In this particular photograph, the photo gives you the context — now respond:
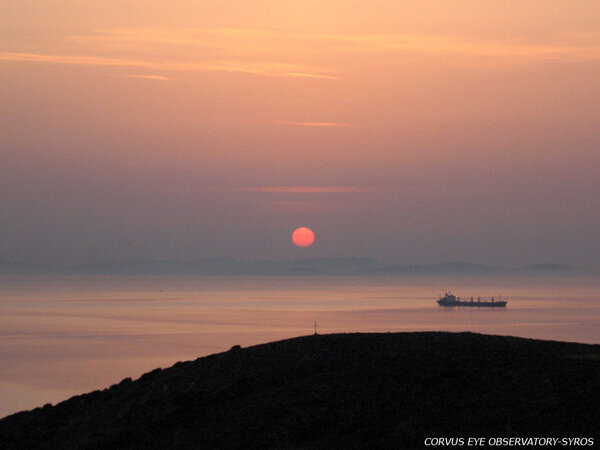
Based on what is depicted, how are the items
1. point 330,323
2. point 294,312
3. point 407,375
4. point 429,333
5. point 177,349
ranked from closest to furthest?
1. point 407,375
2. point 429,333
3. point 177,349
4. point 330,323
5. point 294,312

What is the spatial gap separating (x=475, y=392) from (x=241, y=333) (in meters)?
122

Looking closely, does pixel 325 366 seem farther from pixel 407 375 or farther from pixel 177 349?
pixel 177 349

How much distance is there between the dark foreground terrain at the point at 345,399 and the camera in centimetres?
2214

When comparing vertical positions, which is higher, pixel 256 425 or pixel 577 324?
pixel 577 324

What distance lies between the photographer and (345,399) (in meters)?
24.9

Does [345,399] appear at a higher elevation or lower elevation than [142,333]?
lower

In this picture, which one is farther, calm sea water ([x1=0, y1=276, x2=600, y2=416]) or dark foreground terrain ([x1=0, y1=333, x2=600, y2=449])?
calm sea water ([x1=0, y1=276, x2=600, y2=416])

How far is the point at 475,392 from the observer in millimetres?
23969

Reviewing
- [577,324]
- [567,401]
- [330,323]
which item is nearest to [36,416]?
[567,401]

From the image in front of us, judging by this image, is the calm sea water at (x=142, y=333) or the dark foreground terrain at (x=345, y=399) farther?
the calm sea water at (x=142, y=333)

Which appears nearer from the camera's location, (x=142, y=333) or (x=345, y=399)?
(x=345, y=399)

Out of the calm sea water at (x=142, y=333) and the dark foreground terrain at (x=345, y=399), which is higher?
the calm sea water at (x=142, y=333)

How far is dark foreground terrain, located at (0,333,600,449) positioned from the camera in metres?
22.1

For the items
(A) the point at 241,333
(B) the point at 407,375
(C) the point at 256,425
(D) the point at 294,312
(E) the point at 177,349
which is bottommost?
(C) the point at 256,425
